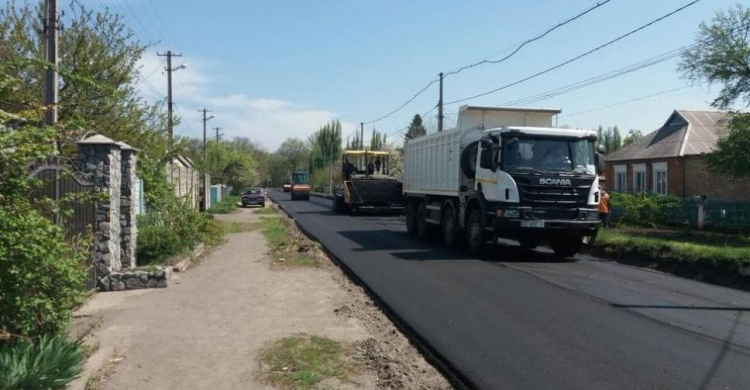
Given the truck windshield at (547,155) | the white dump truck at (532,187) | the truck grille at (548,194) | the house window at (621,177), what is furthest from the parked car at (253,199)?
the truck grille at (548,194)

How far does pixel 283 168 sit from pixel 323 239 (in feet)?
413

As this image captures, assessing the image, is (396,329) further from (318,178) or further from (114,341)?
(318,178)

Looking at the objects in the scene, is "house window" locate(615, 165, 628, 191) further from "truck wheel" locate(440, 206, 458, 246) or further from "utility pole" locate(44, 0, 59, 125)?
"utility pole" locate(44, 0, 59, 125)

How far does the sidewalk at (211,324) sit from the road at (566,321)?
3.58ft

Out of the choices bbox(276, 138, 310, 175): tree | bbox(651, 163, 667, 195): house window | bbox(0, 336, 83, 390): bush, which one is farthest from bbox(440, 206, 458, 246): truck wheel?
bbox(276, 138, 310, 175): tree

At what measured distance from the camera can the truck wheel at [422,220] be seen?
21.3m

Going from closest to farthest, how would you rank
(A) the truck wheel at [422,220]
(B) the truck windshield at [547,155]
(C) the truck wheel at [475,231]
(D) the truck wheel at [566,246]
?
1. (B) the truck windshield at [547,155]
2. (C) the truck wheel at [475,231]
3. (D) the truck wheel at [566,246]
4. (A) the truck wheel at [422,220]

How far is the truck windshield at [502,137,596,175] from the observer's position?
1547 cm

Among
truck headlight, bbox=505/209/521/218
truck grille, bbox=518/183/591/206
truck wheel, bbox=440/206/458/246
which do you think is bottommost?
truck wheel, bbox=440/206/458/246

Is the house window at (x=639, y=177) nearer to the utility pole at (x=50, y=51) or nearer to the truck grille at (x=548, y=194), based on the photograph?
the truck grille at (x=548, y=194)

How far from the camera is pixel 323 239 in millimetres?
21328

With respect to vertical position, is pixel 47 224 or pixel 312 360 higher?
pixel 47 224

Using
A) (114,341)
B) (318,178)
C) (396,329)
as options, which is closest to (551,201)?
(396,329)

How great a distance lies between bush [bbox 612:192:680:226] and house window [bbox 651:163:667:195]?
8819mm
